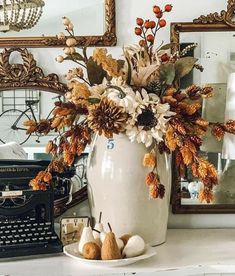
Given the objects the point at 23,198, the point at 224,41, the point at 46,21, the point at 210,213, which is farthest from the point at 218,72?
the point at 23,198

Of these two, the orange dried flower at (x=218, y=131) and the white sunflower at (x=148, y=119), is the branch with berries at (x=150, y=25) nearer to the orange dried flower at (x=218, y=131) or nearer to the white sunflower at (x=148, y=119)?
the white sunflower at (x=148, y=119)

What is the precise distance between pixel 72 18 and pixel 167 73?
488 millimetres

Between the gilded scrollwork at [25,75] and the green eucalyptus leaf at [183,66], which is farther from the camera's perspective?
the gilded scrollwork at [25,75]

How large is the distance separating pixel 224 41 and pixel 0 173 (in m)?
0.91

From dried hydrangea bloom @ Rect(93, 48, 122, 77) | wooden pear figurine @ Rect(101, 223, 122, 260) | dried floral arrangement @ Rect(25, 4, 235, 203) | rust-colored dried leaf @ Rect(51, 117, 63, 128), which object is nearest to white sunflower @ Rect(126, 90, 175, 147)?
dried floral arrangement @ Rect(25, 4, 235, 203)

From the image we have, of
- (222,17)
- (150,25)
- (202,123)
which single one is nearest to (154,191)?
(202,123)

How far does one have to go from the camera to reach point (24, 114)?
2062 mm

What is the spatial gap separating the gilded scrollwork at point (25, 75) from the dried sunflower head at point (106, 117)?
405 mm

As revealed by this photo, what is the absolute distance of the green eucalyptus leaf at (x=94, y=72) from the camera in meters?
1.81

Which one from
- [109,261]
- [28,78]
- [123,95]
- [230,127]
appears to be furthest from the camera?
[28,78]

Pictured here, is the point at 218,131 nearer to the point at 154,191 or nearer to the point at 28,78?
the point at 154,191

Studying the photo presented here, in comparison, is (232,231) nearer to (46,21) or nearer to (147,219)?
(147,219)

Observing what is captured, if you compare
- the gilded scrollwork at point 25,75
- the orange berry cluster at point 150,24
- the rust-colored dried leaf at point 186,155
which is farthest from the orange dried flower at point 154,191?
the gilded scrollwork at point 25,75

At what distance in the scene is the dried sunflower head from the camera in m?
1.68
